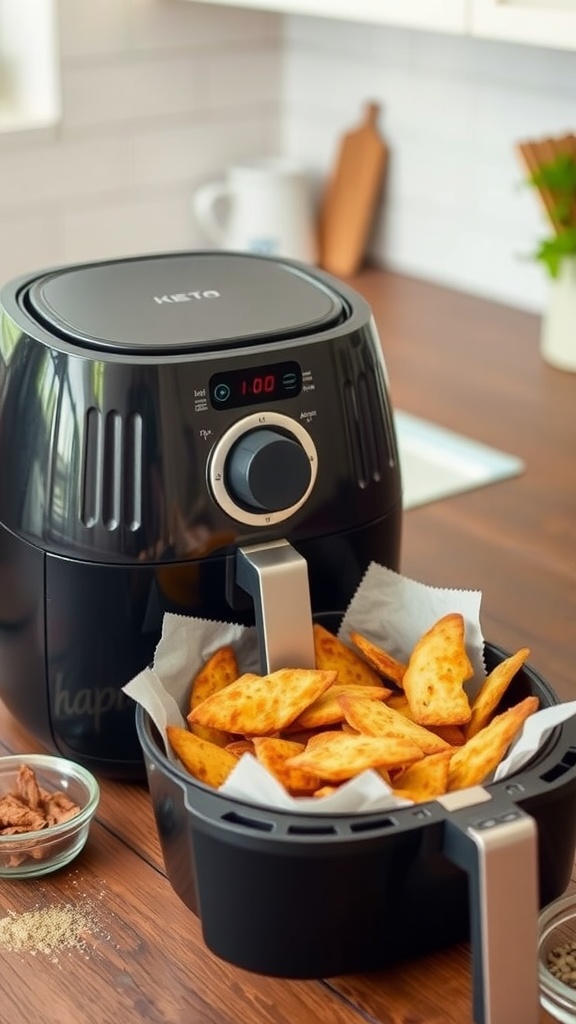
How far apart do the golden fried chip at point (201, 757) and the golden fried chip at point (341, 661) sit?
0.10 m

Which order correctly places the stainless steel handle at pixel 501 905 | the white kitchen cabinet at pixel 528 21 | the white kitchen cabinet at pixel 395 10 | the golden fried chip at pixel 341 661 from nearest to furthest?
1. the stainless steel handle at pixel 501 905
2. the golden fried chip at pixel 341 661
3. the white kitchen cabinet at pixel 528 21
4. the white kitchen cabinet at pixel 395 10

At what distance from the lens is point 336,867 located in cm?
61

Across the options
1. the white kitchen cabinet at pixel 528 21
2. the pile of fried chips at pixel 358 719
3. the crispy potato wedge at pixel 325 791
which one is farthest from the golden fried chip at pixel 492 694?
the white kitchen cabinet at pixel 528 21

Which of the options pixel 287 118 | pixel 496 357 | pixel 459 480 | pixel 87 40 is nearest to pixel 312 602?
pixel 459 480

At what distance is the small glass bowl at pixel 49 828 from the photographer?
757mm

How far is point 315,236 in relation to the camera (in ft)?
6.42

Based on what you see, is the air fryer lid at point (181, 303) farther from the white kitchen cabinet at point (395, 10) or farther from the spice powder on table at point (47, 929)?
the white kitchen cabinet at point (395, 10)

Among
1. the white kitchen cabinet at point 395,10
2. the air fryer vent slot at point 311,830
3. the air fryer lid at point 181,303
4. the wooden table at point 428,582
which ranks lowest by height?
the wooden table at point 428,582

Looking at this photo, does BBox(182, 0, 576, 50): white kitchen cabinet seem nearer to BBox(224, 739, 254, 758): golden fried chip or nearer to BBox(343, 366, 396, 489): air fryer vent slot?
BBox(343, 366, 396, 489): air fryer vent slot

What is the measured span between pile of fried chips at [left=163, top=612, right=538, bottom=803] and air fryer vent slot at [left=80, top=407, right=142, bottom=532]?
0.09 m

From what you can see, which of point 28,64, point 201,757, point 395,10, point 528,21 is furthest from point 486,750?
point 28,64

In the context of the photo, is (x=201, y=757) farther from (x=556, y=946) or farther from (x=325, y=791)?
(x=556, y=946)

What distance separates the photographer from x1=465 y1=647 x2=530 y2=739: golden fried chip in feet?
2.41

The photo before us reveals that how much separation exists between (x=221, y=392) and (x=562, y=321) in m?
0.85
